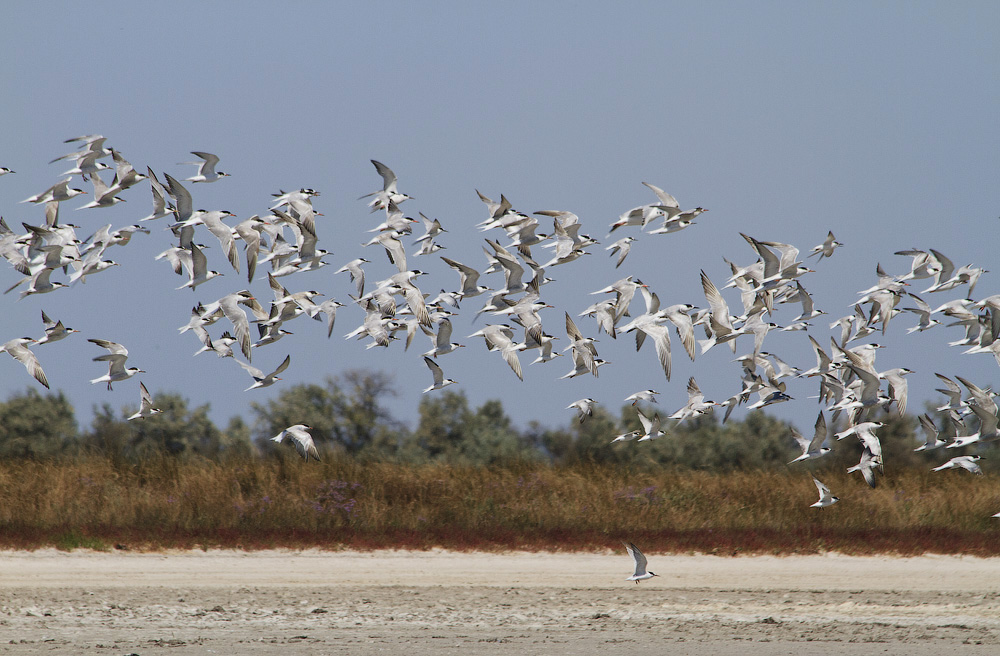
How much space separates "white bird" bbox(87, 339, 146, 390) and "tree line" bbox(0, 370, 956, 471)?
9.30m

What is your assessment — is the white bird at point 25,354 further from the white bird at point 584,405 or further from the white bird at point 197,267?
the white bird at point 584,405

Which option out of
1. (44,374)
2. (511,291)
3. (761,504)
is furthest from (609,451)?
(44,374)

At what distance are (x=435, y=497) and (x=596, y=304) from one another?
196 inches

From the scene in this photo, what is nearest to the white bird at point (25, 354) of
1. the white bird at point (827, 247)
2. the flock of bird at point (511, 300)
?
the flock of bird at point (511, 300)

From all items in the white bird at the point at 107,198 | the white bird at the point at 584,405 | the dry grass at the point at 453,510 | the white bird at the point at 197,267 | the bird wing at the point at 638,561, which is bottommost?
the bird wing at the point at 638,561

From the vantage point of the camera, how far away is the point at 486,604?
2062 cm

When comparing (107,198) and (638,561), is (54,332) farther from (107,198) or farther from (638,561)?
(638,561)

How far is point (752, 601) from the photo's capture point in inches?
849

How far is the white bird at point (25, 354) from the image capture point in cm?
2336

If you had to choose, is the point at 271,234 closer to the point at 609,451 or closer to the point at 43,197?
the point at 43,197

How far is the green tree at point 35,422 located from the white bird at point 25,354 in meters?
12.4

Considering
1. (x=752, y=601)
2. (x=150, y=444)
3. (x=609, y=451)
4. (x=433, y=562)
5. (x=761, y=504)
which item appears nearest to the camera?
(x=752, y=601)

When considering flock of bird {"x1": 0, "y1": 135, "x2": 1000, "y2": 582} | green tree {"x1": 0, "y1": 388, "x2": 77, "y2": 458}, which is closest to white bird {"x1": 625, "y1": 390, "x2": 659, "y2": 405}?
flock of bird {"x1": 0, "y1": 135, "x2": 1000, "y2": 582}

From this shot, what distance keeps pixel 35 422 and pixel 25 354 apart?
1479 cm
